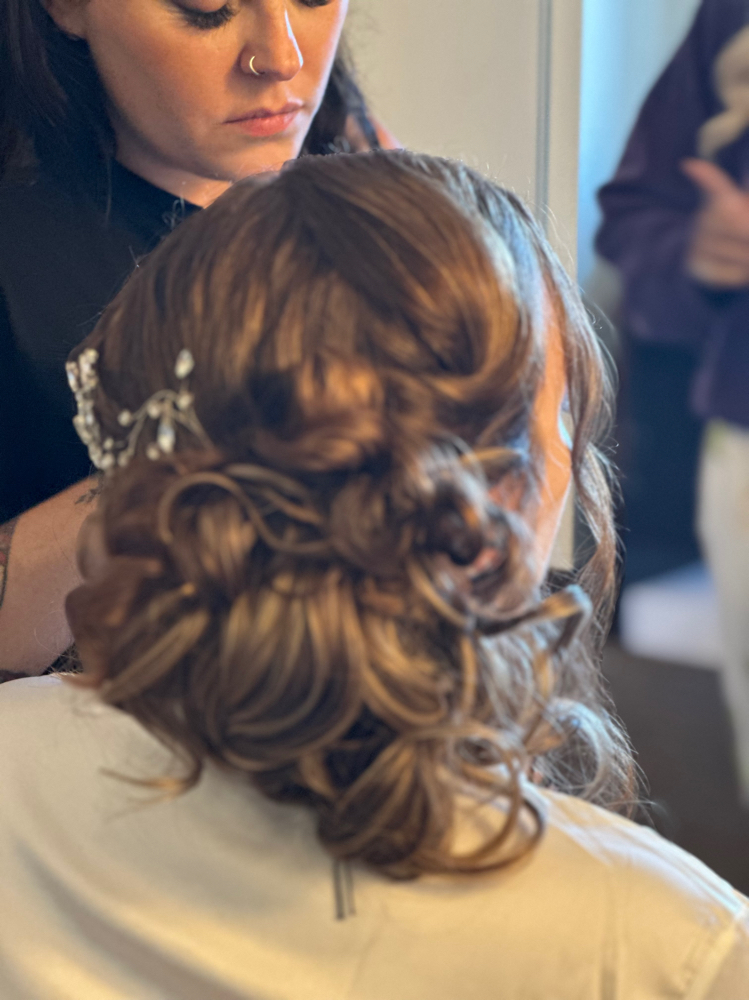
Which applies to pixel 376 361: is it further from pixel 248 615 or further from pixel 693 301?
pixel 693 301

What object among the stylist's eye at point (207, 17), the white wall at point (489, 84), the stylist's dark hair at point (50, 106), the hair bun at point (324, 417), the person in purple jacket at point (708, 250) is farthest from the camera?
the white wall at point (489, 84)

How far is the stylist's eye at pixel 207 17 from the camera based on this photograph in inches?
35.2

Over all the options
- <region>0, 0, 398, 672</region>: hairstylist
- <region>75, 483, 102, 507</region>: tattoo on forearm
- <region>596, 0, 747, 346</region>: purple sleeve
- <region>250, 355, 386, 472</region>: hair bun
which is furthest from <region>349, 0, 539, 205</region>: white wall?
<region>250, 355, 386, 472</region>: hair bun

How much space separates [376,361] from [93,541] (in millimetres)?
191

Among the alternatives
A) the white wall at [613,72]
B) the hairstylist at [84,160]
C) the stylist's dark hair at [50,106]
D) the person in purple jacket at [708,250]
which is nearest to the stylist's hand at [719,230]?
the person in purple jacket at [708,250]

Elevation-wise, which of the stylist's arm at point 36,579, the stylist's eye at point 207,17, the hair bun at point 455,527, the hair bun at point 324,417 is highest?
the stylist's eye at point 207,17

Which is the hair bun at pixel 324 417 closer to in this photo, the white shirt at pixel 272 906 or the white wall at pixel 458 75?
the white shirt at pixel 272 906

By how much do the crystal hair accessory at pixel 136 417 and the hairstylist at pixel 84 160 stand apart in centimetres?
35

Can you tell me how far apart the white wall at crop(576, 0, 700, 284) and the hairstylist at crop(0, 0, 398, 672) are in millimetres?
438

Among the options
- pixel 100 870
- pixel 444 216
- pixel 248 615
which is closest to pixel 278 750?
pixel 248 615

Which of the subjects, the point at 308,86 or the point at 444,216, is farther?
the point at 308,86

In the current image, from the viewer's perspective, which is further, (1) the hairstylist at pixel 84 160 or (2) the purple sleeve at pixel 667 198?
(2) the purple sleeve at pixel 667 198

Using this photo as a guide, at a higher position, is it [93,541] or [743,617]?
[93,541]

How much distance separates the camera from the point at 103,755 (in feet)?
2.06
